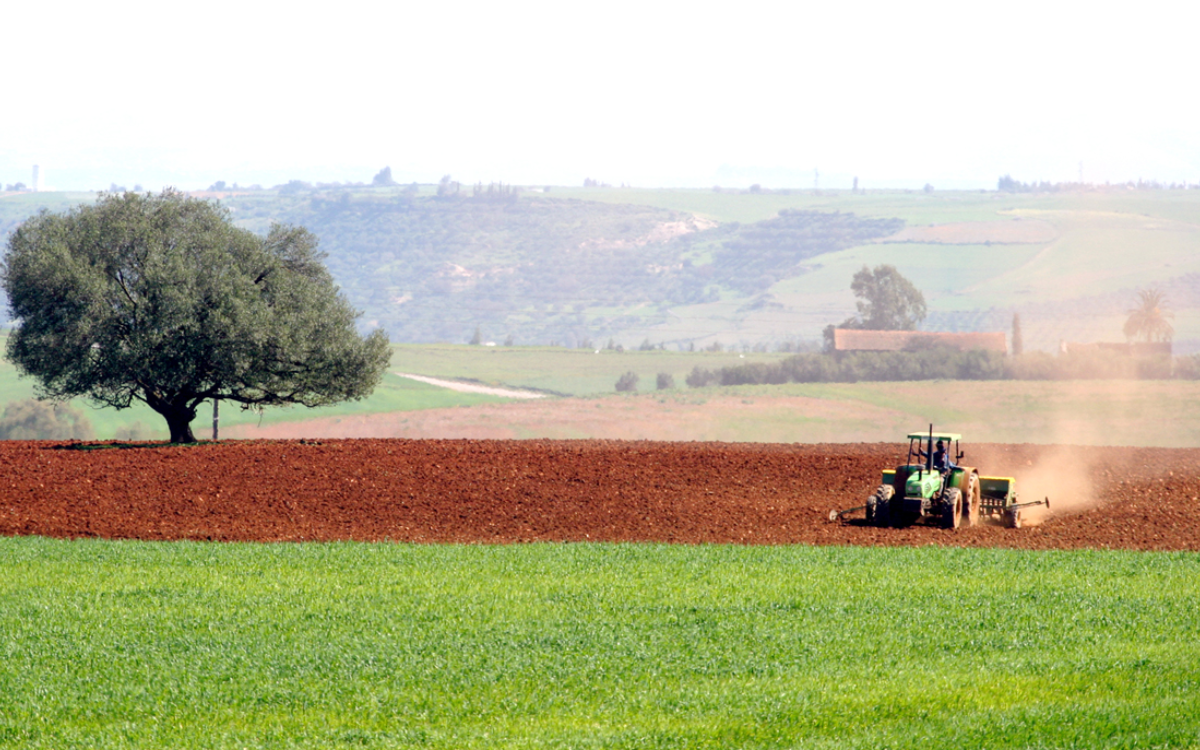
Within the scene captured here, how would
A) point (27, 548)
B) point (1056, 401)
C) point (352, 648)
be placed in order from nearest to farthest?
1. point (352, 648)
2. point (27, 548)
3. point (1056, 401)

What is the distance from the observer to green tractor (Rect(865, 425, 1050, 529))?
24.4m

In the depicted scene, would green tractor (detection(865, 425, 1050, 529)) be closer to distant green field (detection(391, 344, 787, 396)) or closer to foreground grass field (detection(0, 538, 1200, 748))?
foreground grass field (detection(0, 538, 1200, 748))

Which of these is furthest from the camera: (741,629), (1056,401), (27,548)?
(1056,401)

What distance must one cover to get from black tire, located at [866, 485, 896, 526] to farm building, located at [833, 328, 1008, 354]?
318 ft

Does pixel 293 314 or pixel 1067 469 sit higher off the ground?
pixel 293 314

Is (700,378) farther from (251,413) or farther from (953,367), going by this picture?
(251,413)

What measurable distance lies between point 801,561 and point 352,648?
361 inches

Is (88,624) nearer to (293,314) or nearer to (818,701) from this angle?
(818,701)

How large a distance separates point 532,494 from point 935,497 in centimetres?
987

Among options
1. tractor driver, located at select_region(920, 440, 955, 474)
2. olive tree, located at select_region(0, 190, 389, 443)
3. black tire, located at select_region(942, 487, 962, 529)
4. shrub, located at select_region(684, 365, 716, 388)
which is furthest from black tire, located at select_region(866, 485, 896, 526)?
shrub, located at select_region(684, 365, 716, 388)

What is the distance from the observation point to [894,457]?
116 feet

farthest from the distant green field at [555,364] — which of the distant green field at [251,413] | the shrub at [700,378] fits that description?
the shrub at [700,378]

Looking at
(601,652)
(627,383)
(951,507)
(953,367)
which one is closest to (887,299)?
(627,383)

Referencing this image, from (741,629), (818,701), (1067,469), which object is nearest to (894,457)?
(1067,469)
